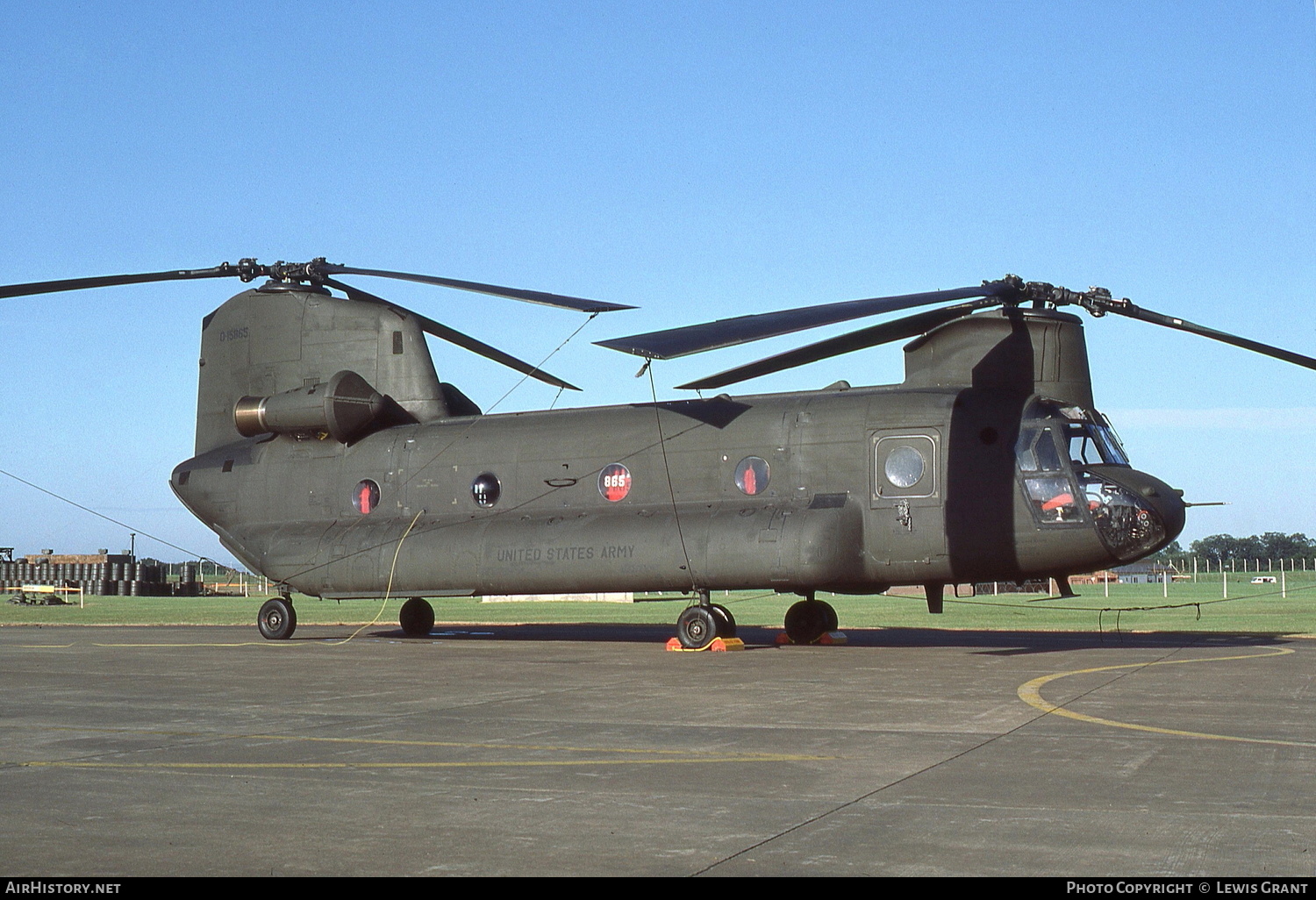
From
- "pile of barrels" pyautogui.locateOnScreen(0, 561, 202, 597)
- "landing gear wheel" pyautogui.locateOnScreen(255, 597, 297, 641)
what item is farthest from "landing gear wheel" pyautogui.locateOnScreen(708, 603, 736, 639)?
"pile of barrels" pyautogui.locateOnScreen(0, 561, 202, 597)

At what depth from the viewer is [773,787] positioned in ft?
26.7

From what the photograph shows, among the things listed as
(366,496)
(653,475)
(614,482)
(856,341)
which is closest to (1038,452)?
(856,341)

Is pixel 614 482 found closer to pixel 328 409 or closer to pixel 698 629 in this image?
pixel 698 629

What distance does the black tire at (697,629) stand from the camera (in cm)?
2045

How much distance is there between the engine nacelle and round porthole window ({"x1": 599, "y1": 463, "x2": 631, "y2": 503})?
209 inches

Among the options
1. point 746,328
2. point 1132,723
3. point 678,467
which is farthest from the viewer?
point 678,467

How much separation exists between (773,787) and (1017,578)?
40.7 feet

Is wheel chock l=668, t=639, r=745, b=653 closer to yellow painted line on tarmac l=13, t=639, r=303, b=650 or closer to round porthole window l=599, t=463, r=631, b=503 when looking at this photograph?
round porthole window l=599, t=463, r=631, b=503

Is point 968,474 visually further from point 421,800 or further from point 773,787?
point 421,800

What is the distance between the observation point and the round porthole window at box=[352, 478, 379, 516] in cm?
2430

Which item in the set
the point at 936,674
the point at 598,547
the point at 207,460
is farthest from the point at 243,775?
the point at 207,460

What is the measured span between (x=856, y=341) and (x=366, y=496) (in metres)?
10.1

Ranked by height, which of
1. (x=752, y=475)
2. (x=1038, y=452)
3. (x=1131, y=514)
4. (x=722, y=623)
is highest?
(x=1038, y=452)

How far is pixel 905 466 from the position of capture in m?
19.9
